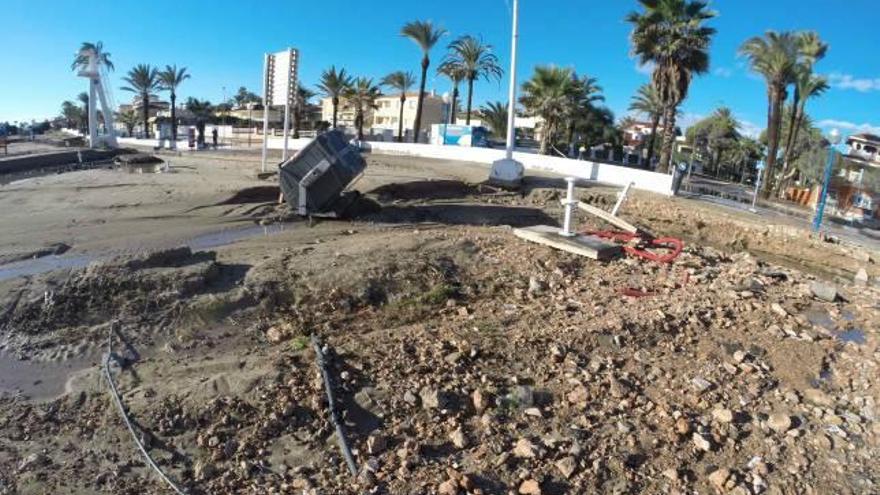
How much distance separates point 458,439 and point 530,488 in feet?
2.32

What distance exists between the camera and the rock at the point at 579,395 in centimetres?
530

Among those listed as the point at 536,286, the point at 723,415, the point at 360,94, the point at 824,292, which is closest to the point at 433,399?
the point at 723,415

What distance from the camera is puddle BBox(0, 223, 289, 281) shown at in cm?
812

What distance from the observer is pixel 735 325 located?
771cm

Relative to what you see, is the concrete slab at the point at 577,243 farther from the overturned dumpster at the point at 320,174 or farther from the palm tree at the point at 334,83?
the palm tree at the point at 334,83

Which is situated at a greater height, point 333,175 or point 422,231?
point 333,175

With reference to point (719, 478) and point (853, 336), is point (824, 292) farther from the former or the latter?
point (719, 478)

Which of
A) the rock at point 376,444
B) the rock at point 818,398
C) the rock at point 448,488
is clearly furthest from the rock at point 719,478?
the rock at point 376,444

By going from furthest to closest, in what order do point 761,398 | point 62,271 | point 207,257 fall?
1. point 207,257
2. point 62,271
3. point 761,398

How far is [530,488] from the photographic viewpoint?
4090 mm

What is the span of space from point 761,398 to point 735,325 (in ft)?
6.92

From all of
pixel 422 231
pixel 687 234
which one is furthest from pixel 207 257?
pixel 687 234

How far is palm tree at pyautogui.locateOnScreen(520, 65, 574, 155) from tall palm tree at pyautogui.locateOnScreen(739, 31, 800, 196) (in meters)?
10.5

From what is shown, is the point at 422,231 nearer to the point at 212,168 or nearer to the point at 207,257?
the point at 207,257
